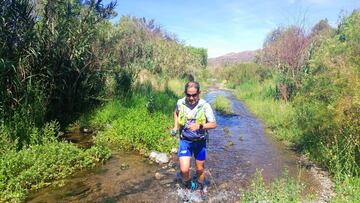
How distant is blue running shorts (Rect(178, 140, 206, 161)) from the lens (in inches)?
236

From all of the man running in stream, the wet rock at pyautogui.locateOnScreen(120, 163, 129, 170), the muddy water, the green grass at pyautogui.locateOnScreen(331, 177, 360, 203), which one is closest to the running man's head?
the man running in stream

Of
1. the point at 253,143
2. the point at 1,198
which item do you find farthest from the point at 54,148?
the point at 253,143

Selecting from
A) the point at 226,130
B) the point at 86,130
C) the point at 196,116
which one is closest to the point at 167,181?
the point at 196,116

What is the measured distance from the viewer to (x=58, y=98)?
35.5 ft

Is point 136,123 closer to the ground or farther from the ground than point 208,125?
closer to the ground

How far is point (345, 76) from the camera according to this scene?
7.54 metres

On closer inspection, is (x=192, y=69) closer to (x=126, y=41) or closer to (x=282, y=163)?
(x=126, y=41)

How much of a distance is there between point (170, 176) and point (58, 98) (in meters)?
5.17

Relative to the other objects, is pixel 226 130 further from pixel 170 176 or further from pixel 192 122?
pixel 192 122

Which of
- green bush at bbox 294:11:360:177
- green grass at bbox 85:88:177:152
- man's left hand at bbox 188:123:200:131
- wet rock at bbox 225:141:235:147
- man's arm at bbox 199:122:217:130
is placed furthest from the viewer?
wet rock at bbox 225:141:235:147

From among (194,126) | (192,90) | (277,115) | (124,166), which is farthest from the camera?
(277,115)

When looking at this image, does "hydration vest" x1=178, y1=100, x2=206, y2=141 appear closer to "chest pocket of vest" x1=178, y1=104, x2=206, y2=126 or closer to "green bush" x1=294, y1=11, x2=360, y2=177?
"chest pocket of vest" x1=178, y1=104, x2=206, y2=126

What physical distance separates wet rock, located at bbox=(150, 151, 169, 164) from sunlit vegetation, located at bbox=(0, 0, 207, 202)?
607 millimetres

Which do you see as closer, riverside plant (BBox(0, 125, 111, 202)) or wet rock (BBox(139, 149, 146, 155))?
riverside plant (BBox(0, 125, 111, 202))
